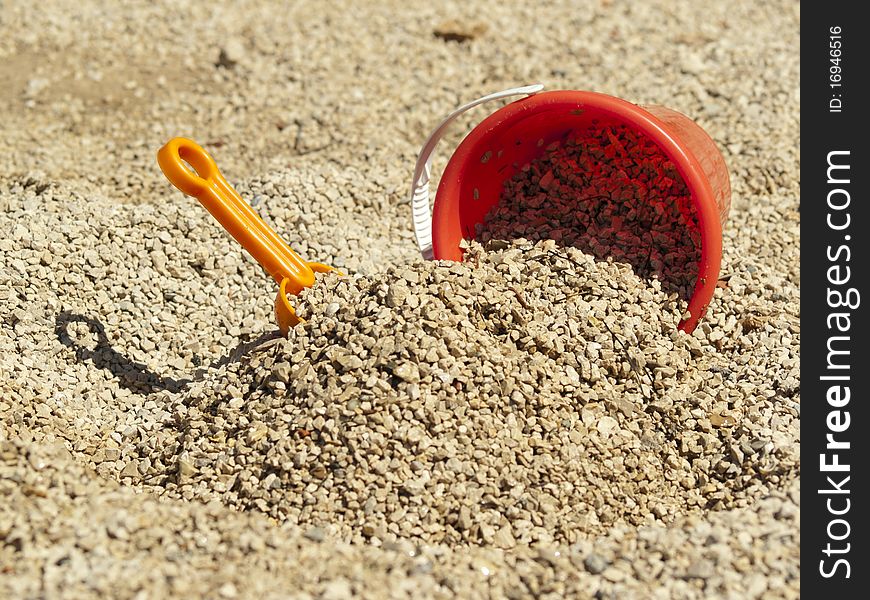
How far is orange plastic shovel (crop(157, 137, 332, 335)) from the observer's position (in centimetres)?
289

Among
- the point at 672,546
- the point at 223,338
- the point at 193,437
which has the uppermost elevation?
the point at 223,338

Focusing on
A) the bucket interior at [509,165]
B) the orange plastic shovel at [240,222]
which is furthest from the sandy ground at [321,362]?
the bucket interior at [509,165]

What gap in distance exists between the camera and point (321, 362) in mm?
2699

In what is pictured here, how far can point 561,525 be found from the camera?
251 cm

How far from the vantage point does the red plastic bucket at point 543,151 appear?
2916mm

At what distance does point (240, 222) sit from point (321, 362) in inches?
20.9

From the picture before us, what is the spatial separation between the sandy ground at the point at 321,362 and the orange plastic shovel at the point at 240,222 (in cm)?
13

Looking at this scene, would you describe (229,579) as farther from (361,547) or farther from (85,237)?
(85,237)

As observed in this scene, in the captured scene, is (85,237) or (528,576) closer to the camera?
(528,576)

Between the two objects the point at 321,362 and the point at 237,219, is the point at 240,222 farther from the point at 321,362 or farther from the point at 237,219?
the point at 321,362

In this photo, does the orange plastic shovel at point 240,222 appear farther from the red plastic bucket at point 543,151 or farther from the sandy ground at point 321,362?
the red plastic bucket at point 543,151

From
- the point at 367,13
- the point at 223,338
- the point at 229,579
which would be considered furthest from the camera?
the point at 367,13

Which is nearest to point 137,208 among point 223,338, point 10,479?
point 223,338

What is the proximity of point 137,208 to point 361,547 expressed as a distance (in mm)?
1737
